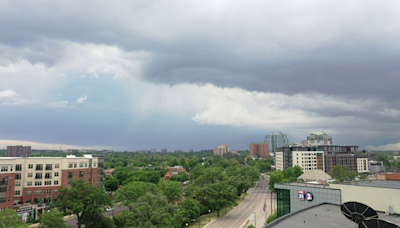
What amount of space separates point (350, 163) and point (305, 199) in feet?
471

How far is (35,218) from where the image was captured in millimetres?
A: 70500

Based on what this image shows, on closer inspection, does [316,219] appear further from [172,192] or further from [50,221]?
[172,192]

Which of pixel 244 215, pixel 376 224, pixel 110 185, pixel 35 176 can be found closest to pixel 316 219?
pixel 376 224

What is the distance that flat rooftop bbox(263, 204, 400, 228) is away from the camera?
91.7 feet

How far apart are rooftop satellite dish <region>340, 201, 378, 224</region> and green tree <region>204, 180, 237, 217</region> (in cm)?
5422

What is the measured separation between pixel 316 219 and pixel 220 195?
47.7 meters

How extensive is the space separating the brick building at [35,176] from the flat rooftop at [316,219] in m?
71.1

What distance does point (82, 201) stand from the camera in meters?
59.4

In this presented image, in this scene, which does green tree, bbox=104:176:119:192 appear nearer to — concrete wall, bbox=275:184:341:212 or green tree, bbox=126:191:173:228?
green tree, bbox=126:191:173:228

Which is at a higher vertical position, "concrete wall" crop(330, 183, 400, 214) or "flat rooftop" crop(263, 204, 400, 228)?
"concrete wall" crop(330, 183, 400, 214)

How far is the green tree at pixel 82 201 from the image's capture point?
58062 millimetres

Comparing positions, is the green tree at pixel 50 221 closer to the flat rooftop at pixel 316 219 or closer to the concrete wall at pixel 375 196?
the flat rooftop at pixel 316 219

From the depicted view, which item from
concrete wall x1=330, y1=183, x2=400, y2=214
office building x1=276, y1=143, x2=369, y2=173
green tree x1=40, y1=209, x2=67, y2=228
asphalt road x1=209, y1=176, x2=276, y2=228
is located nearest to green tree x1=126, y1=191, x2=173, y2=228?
green tree x1=40, y1=209, x2=67, y2=228

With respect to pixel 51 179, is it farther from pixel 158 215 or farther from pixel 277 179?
pixel 277 179
